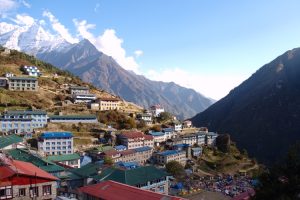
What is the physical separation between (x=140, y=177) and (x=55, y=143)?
24.6 metres

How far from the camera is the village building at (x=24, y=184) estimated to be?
1555cm

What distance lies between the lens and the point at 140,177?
3309cm

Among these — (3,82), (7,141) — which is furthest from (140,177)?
(3,82)

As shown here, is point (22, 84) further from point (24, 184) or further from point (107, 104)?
point (24, 184)

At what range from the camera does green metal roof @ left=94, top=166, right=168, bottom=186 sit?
3171cm

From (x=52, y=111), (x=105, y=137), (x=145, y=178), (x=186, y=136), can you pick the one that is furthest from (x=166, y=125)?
(x=145, y=178)

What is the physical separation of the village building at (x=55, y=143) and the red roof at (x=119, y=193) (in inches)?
1254

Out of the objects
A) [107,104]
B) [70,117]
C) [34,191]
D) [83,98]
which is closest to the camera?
[34,191]

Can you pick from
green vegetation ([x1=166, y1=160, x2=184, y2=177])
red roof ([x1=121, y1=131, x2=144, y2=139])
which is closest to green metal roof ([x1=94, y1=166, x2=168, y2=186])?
green vegetation ([x1=166, y1=160, x2=184, y2=177])

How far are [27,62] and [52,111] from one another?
35.1 meters

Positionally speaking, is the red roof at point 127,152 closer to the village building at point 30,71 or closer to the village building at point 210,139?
the village building at point 210,139

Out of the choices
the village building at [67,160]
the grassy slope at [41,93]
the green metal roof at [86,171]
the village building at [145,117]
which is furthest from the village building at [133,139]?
the green metal roof at [86,171]

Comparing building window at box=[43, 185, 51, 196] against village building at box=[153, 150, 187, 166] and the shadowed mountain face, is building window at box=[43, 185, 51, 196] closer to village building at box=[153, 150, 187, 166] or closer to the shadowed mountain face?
village building at box=[153, 150, 187, 166]

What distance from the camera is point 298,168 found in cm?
1470
